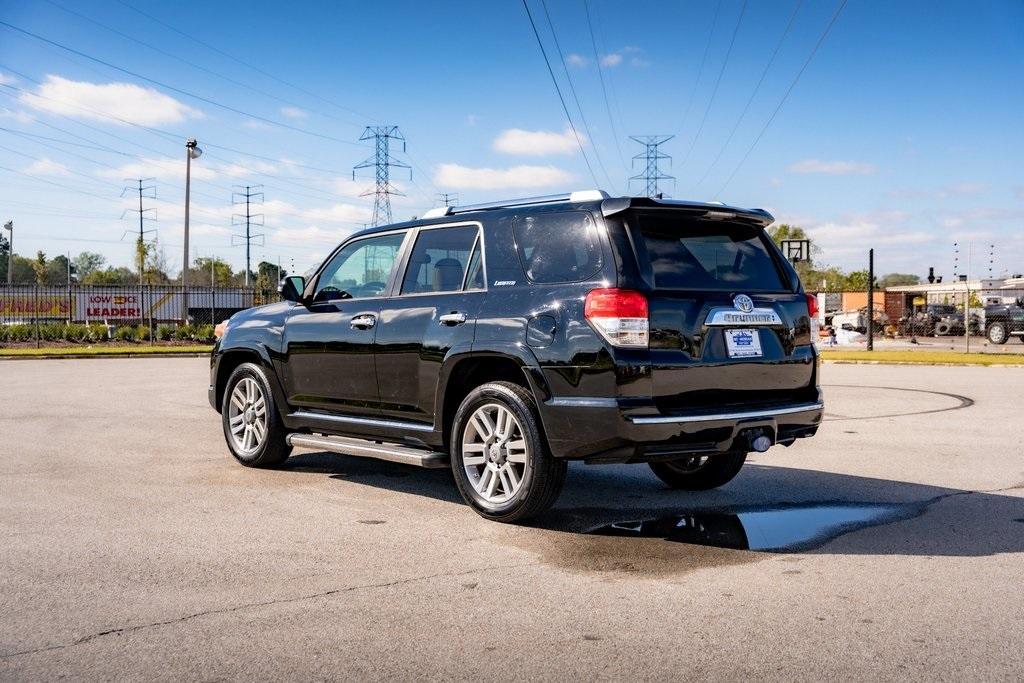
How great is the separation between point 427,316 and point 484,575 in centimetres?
224

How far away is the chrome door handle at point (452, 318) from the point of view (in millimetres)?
6422

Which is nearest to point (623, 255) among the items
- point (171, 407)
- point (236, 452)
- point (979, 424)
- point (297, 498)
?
point (297, 498)

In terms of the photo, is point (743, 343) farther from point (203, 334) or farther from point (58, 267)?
point (58, 267)

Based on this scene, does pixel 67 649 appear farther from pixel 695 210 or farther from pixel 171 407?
pixel 171 407

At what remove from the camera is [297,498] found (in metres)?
7.04

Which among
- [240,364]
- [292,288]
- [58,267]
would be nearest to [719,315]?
[292,288]

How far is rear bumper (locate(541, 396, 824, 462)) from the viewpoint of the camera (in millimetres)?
5520

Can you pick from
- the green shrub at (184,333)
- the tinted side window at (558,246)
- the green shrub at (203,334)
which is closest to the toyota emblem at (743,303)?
the tinted side window at (558,246)

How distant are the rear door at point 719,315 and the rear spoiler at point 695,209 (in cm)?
5

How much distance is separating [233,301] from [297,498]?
4623 cm

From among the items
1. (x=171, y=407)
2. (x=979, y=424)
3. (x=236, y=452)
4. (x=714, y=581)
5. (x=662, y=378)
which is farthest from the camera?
(x=171, y=407)

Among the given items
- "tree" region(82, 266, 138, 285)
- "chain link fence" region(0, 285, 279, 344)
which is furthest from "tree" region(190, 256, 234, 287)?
"chain link fence" region(0, 285, 279, 344)

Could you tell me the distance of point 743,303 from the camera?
6.03m

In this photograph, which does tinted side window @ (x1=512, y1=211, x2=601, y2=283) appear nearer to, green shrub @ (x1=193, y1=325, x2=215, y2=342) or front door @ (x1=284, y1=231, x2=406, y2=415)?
front door @ (x1=284, y1=231, x2=406, y2=415)
